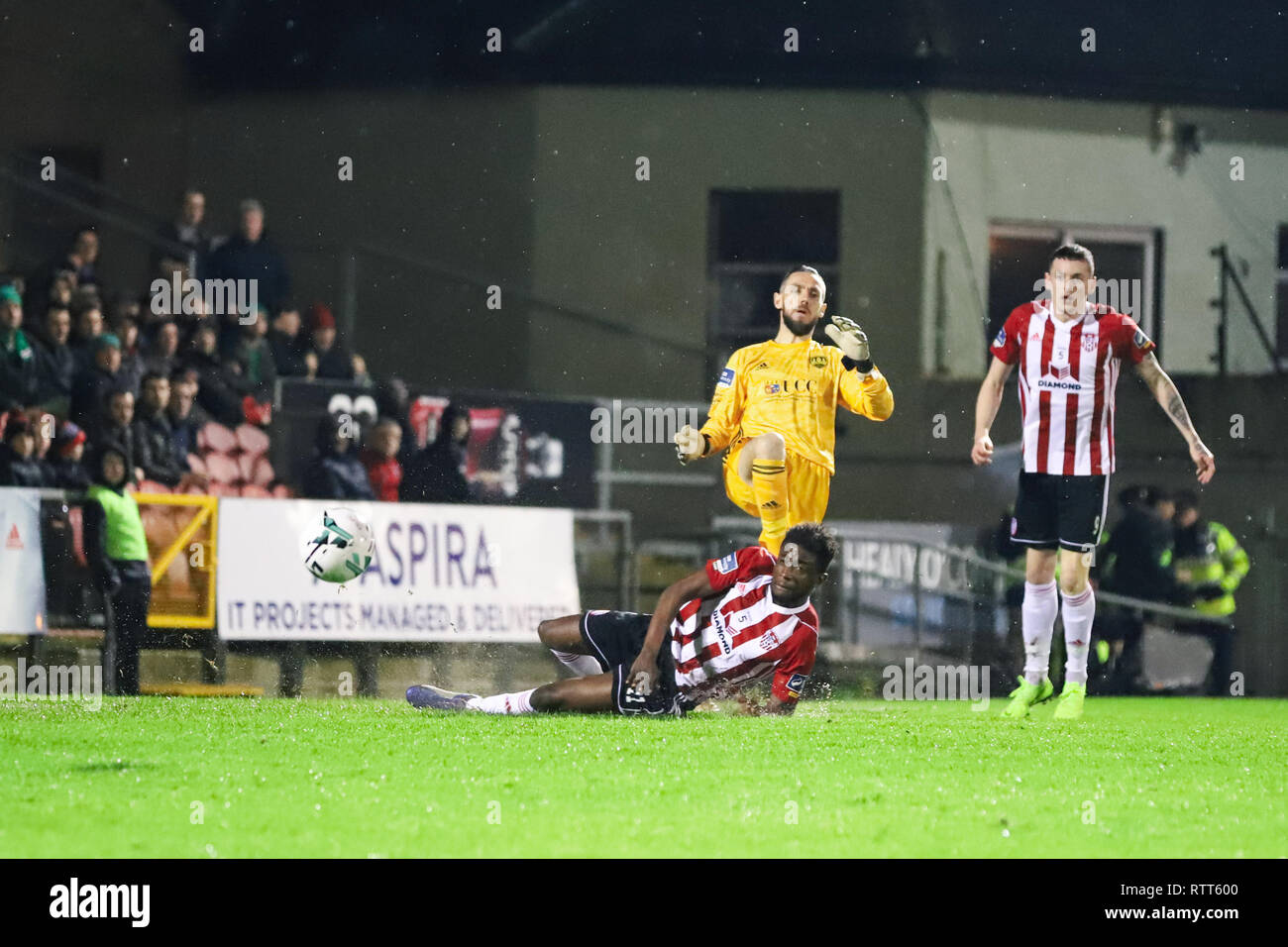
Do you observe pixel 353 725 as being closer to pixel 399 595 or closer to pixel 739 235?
pixel 399 595

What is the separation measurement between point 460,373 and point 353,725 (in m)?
4.65

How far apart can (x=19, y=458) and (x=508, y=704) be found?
4030mm

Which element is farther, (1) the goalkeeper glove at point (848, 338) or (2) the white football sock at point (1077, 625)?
(2) the white football sock at point (1077, 625)

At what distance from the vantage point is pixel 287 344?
39.4 feet

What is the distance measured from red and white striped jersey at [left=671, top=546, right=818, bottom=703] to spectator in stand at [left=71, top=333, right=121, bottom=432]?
459 centimetres

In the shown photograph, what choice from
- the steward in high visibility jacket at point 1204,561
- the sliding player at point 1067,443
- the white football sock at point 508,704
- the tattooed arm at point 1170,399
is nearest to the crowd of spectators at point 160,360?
the white football sock at point 508,704

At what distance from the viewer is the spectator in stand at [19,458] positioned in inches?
420

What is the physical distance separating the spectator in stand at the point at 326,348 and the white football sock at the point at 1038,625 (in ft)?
16.4

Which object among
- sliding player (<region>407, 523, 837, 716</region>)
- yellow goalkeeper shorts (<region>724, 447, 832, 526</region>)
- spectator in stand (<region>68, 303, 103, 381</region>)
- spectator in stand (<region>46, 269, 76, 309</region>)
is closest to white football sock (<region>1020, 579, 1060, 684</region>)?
yellow goalkeeper shorts (<region>724, 447, 832, 526</region>)

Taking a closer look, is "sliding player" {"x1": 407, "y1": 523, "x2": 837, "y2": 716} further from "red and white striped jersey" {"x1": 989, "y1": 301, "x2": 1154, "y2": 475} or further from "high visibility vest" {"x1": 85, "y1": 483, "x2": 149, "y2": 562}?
"high visibility vest" {"x1": 85, "y1": 483, "x2": 149, "y2": 562}

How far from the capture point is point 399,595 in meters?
11.2

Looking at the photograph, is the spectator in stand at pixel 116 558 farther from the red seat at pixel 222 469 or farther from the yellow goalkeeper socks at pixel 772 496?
the yellow goalkeeper socks at pixel 772 496

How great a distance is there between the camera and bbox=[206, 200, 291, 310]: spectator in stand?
39.8 feet
